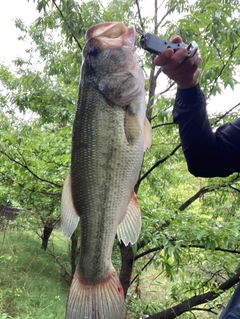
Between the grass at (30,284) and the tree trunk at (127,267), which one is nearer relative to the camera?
the tree trunk at (127,267)

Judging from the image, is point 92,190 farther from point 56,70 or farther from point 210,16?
point 56,70

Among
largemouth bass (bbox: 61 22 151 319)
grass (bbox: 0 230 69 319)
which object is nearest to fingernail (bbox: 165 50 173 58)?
largemouth bass (bbox: 61 22 151 319)

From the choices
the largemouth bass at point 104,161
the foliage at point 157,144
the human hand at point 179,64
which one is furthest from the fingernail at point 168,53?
the foliage at point 157,144

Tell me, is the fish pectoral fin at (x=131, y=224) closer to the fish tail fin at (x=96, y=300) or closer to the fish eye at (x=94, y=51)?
the fish tail fin at (x=96, y=300)

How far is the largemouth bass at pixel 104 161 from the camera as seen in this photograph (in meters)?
1.20

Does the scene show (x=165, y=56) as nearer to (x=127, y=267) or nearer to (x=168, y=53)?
(x=168, y=53)

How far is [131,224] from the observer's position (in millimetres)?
1300

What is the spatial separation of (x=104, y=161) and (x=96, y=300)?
20.4 inches

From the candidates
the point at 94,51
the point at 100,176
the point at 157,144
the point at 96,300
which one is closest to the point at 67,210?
the point at 100,176

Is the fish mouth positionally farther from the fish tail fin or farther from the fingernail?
the fish tail fin

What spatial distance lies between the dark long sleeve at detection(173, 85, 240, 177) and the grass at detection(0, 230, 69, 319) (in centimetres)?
353

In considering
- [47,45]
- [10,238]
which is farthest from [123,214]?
[10,238]

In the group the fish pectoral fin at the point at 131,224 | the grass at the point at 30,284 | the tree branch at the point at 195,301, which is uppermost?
the fish pectoral fin at the point at 131,224

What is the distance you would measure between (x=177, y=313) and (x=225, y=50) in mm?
2472
